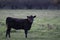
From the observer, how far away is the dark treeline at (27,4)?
29.5 metres

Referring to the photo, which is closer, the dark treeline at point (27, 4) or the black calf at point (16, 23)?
the black calf at point (16, 23)

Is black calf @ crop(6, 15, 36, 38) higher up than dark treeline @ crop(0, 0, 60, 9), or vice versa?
black calf @ crop(6, 15, 36, 38)

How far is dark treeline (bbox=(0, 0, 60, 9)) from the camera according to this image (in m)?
29.5

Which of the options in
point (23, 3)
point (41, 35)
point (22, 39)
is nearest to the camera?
point (22, 39)

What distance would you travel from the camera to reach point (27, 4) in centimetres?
2970

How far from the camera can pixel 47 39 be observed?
408 inches

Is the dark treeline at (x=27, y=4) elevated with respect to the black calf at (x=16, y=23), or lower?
lower

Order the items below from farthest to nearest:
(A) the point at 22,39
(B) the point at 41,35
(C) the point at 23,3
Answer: (C) the point at 23,3, (B) the point at 41,35, (A) the point at 22,39

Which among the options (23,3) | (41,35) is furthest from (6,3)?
(41,35)

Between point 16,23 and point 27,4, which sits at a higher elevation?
point 16,23

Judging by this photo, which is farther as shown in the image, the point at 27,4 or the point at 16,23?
the point at 27,4

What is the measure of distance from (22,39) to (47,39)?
127 centimetres

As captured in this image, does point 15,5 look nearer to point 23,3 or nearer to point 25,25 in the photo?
point 23,3

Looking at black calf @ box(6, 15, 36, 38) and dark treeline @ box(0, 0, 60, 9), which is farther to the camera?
dark treeline @ box(0, 0, 60, 9)
